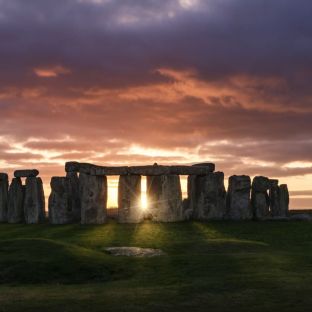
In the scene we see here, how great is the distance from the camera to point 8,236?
3988 cm

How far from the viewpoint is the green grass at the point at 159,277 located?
1825 cm

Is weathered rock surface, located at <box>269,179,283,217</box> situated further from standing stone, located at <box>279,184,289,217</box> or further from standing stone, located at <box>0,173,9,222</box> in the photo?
standing stone, located at <box>0,173,9,222</box>

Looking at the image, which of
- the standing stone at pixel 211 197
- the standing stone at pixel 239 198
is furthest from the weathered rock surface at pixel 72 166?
the standing stone at pixel 239 198

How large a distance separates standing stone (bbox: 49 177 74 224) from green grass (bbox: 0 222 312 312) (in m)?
11.3

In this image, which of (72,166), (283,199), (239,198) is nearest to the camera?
(239,198)

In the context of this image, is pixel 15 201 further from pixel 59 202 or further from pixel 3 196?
pixel 59 202

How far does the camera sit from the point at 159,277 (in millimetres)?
22859

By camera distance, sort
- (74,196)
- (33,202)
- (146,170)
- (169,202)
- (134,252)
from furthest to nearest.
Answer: (33,202) < (74,196) < (146,170) < (169,202) < (134,252)

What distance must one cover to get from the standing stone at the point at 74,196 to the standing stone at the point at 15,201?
12.0ft

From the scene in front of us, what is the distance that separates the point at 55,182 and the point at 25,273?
23.2 m

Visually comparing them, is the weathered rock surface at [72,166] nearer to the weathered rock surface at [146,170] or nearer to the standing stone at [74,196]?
the standing stone at [74,196]

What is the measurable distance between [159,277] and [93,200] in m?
22.9

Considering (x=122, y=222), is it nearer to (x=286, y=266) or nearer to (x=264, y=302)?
(x=286, y=266)

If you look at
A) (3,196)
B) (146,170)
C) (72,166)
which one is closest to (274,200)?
(146,170)
